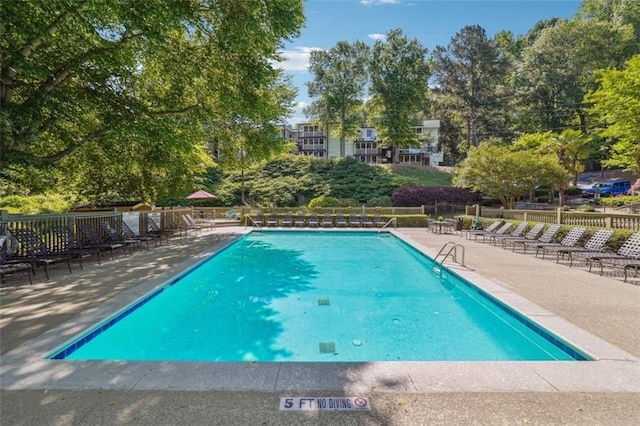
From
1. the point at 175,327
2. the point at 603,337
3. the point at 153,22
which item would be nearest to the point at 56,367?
the point at 175,327

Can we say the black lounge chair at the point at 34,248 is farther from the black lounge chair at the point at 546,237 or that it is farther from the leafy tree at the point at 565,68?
the leafy tree at the point at 565,68

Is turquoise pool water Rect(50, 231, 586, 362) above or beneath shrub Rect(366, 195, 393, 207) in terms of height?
beneath

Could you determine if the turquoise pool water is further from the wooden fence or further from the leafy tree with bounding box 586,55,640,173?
the leafy tree with bounding box 586,55,640,173

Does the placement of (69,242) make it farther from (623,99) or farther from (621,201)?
(621,201)

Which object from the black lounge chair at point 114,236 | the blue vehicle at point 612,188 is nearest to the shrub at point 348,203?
the black lounge chair at point 114,236

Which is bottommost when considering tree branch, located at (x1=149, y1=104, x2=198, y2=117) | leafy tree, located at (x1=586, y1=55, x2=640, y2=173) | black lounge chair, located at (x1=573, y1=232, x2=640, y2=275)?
black lounge chair, located at (x1=573, y1=232, x2=640, y2=275)

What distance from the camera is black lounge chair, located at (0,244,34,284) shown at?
664 cm

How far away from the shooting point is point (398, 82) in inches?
1559

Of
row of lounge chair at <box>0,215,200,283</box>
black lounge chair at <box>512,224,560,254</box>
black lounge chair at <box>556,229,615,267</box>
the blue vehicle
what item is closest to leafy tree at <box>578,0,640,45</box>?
the blue vehicle

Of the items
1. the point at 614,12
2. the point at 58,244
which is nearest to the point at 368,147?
the point at 614,12

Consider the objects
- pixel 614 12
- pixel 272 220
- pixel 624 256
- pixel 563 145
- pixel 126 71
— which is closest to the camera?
pixel 624 256

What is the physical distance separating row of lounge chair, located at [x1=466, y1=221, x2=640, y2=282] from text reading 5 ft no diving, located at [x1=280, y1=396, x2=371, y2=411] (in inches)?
311

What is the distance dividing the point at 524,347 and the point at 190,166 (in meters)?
16.3

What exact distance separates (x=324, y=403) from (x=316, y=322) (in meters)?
3.20
